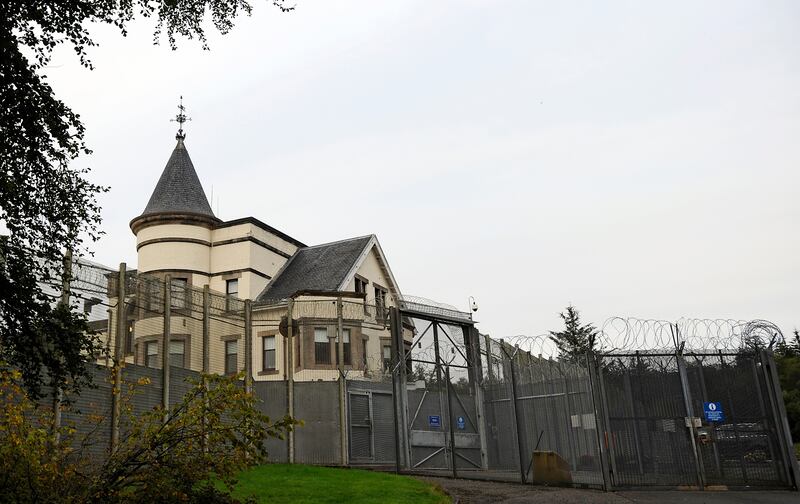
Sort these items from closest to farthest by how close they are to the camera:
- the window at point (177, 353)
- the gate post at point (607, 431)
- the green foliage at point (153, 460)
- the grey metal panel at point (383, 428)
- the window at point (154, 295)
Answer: the green foliage at point (153, 460)
the gate post at point (607, 431)
the window at point (154, 295)
the window at point (177, 353)
the grey metal panel at point (383, 428)

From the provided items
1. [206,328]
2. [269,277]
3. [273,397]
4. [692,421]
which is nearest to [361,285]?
[269,277]

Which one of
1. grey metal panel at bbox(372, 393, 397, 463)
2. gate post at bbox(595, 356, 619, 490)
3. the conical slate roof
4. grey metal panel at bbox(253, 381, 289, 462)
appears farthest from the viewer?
the conical slate roof

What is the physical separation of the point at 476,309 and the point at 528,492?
16389 millimetres

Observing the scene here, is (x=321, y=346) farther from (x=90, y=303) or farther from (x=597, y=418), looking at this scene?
(x=597, y=418)

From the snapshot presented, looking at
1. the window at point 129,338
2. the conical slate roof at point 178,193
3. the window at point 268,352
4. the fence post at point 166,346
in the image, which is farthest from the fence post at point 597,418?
the conical slate roof at point 178,193

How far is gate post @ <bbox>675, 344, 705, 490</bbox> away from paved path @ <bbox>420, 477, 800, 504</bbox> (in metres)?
0.57

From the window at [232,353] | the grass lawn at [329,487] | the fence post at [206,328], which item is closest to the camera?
the grass lawn at [329,487]

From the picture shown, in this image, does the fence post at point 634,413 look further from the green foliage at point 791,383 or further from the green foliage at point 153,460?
the green foliage at point 791,383

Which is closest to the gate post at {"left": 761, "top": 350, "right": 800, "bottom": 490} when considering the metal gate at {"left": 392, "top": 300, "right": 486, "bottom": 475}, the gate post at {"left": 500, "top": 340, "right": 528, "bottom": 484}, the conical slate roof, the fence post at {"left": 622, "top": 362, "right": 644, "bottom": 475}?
the fence post at {"left": 622, "top": 362, "right": 644, "bottom": 475}

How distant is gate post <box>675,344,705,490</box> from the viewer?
632 inches

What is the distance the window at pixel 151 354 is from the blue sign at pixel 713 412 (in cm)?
1318

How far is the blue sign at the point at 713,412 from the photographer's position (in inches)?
645

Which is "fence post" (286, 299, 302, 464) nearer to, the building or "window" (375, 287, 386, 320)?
the building

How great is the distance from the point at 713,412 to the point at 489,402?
7265 millimetres
